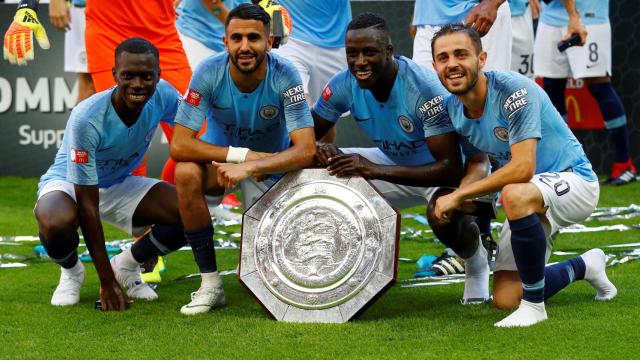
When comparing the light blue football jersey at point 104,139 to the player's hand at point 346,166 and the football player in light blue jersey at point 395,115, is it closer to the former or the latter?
the football player in light blue jersey at point 395,115

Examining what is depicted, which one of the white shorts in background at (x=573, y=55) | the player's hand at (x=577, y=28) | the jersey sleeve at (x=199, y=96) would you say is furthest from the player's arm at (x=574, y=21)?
the jersey sleeve at (x=199, y=96)

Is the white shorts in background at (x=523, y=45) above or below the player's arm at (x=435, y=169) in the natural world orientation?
above

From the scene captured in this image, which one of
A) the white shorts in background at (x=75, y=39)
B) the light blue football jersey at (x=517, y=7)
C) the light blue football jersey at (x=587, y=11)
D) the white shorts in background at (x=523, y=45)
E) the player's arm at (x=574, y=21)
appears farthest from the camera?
the light blue football jersey at (x=587, y=11)

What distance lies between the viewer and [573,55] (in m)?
9.21

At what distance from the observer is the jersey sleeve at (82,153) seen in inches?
195

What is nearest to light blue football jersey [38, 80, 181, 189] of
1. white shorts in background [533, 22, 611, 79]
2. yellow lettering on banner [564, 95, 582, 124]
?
white shorts in background [533, 22, 611, 79]

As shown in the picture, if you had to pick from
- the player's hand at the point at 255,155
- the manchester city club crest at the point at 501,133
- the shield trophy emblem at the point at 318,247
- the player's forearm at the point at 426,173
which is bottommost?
the shield trophy emblem at the point at 318,247

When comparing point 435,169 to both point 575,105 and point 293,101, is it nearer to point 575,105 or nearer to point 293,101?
point 293,101

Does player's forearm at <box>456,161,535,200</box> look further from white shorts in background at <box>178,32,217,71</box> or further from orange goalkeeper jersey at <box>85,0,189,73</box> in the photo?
white shorts in background at <box>178,32,217,71</box>

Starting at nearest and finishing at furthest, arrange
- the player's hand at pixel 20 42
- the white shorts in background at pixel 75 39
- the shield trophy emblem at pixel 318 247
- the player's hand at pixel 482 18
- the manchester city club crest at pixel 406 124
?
the shield trophy emblem at pixel 318 247 < the manchester city club crest at pixel 406 124 < the player's hand at pixel 20 42 < the player's hand at pixel 482 18 < the white shorts in background at pixel 75 39

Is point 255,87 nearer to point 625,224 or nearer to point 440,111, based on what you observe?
point 440,111

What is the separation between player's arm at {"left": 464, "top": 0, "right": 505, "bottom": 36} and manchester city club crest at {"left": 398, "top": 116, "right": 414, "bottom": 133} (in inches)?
36.9

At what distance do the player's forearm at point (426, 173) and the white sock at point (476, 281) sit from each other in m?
0.38

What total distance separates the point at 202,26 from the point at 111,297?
3895 mm
